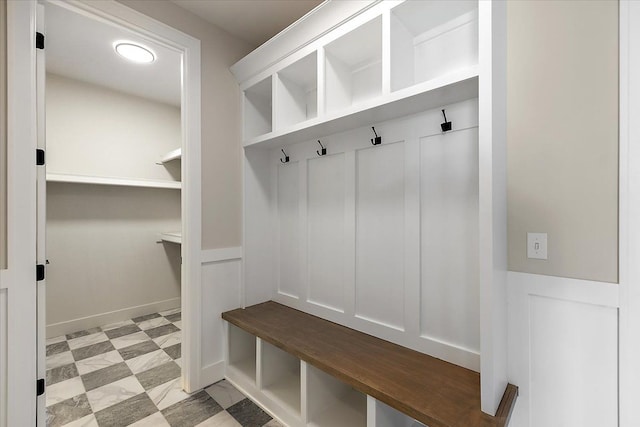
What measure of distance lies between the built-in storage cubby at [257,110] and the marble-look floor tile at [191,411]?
1.92 m

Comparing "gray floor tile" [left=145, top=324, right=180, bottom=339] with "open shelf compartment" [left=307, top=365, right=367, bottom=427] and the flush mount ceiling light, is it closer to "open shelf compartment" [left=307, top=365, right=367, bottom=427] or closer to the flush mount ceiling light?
"open shelf compartment" [left=307, top=365, right=367, bottom=427]

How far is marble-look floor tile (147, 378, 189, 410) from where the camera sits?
1.87 m

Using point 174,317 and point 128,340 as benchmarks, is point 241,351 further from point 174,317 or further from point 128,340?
point 174,317

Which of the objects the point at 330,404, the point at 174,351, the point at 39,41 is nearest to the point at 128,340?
the point at 174,351

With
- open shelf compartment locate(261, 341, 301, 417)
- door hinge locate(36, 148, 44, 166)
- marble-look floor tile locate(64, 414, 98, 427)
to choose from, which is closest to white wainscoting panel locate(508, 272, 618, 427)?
open shelf compartment locate(261, 341, 301, 417)

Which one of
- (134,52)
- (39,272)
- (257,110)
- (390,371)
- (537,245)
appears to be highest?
(134,52)

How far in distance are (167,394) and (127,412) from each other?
241 mm

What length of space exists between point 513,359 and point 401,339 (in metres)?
0.53

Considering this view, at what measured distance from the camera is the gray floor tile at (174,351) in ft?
8.09

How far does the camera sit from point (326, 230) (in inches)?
79.2

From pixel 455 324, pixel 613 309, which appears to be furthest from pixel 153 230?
pixel 613 309

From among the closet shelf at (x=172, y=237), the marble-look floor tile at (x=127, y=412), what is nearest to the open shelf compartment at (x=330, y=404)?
the marble-look floor tile at (x=127, y=412)

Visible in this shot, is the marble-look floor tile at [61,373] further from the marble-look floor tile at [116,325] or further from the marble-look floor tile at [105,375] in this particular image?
the marble-look floor tile at [116,325]

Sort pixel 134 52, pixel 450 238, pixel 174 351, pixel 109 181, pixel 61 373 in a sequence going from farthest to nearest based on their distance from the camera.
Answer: pixel 109 181 < pixel 174 351 < pixel 134 52 < pixel 61 373 < pixel 450 238
